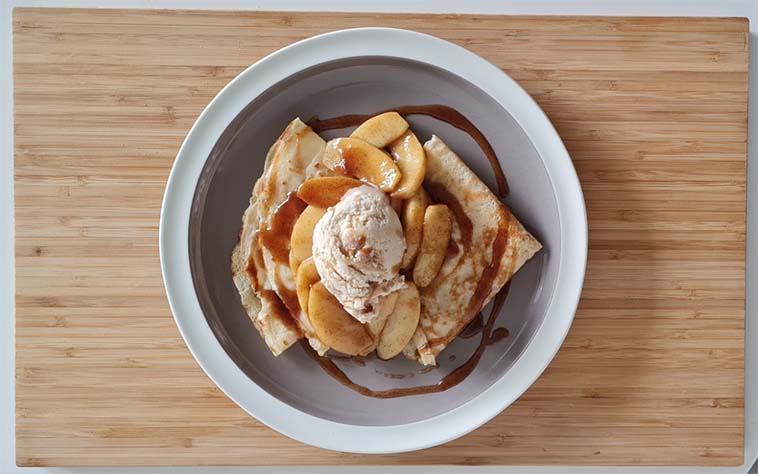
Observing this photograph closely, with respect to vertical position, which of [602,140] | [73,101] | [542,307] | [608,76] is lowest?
[542,307]

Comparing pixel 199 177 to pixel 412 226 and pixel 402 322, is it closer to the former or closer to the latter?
pixel 412 226

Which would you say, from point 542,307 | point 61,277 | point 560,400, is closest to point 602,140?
point 542,307

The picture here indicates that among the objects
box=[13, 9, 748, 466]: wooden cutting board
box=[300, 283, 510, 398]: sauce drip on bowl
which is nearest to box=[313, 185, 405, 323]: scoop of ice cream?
box=[300, 283, 510, 398]: sauce drip on bowl

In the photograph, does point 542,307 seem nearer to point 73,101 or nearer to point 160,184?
point 160,184

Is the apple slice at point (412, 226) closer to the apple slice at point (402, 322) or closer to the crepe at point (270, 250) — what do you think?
the apple slice at point (402, 322)

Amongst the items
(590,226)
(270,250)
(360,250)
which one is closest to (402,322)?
(360,250)

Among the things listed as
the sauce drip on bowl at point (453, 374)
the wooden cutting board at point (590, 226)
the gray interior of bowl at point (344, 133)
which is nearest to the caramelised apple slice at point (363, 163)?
the gray interior of bowl at point (344, 133)

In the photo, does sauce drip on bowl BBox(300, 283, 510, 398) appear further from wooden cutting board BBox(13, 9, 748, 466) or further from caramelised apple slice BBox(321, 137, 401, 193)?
caramelised apple slice BBox(321, 137, 401, 193)
